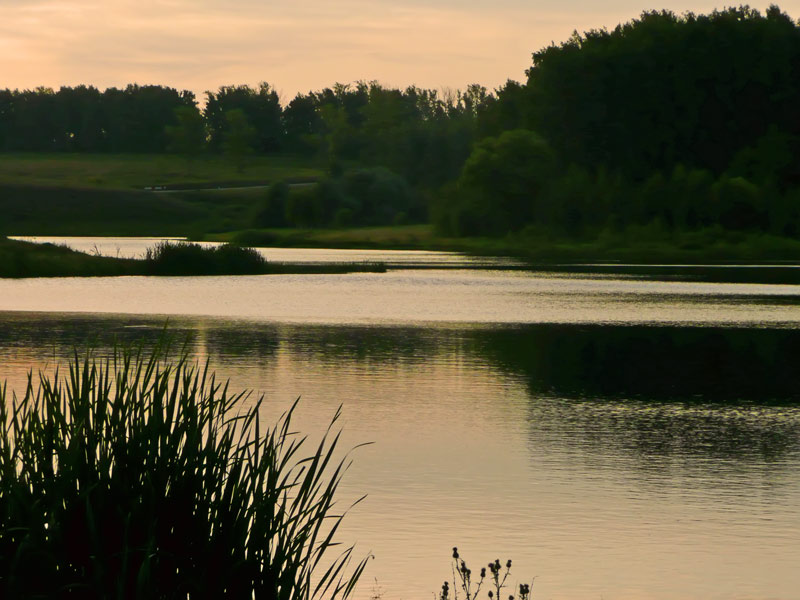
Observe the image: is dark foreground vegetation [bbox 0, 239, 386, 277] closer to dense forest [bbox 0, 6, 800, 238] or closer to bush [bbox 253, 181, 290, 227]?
dense forest [bbox 0, 6, 800, 238]

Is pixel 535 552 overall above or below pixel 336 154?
below

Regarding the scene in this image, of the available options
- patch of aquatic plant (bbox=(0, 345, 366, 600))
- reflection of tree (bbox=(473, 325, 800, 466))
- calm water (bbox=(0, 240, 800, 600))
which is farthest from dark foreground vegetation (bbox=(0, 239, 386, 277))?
patch of aquatic plant (bbox=(0, 345, 366, 600))

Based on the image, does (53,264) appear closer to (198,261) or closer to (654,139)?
(198,261)

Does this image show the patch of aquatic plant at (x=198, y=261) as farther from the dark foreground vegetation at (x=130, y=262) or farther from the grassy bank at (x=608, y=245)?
the grassy bank at (x=608, y=245)

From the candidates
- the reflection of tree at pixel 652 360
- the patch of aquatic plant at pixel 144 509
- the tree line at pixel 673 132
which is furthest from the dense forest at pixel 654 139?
the patch of aquatic plant at pixel 144 509

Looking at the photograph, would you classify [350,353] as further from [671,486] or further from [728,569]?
[728,569]

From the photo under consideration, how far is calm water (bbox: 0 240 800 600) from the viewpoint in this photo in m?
11.1

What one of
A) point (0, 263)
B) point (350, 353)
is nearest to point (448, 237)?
point (0, 263)

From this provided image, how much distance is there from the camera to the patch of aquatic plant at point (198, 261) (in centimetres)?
6200

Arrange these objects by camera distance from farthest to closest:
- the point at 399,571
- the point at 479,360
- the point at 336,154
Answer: the point at 336,154
the point at 479,360
the point at 399,571

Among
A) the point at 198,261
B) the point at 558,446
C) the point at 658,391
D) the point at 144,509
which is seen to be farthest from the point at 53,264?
the point at 144,509

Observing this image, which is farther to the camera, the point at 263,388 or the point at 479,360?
the point at 479,360

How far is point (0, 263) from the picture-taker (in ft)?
195

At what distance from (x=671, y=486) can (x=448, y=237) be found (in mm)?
106515
